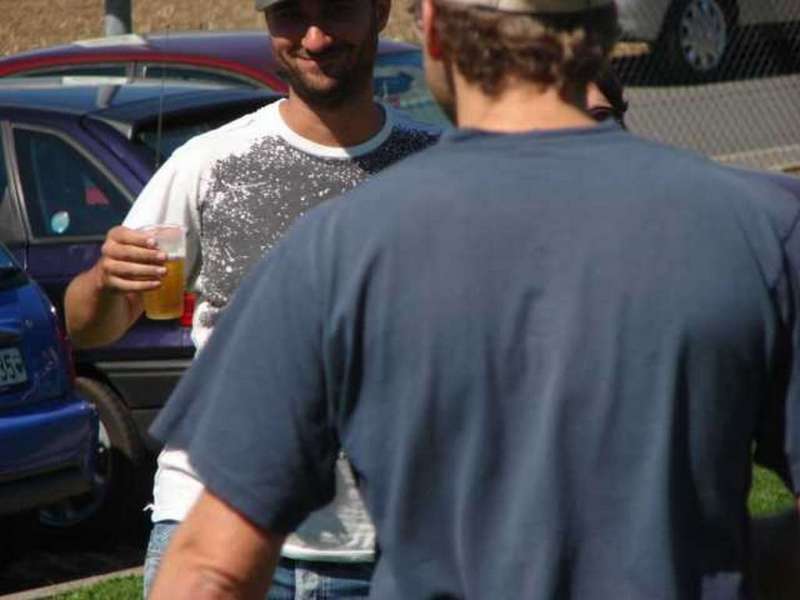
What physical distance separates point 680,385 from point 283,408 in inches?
17.8

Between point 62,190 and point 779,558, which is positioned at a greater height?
point 779,558

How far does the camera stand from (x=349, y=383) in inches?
95.8

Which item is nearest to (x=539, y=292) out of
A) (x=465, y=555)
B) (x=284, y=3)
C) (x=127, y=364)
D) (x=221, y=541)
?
(x=465, y=555)

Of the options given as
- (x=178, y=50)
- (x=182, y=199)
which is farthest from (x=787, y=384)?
(x=178, y=50)

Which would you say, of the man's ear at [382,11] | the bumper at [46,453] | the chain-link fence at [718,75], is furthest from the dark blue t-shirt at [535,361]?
the chain-link fence at [718,75]

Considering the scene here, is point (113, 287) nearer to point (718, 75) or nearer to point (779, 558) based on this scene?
point (779, 558)

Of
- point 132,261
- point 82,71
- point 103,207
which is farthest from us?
point 82,71

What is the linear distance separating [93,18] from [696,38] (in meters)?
A: 6.62

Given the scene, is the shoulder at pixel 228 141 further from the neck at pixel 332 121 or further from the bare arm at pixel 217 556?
the bare arm at pixel 217 556

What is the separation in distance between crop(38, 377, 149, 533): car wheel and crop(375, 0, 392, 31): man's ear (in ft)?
13.2

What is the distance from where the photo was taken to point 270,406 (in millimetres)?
2443

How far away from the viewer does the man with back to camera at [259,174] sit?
3693 mm

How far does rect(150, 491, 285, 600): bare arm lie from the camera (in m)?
2.48

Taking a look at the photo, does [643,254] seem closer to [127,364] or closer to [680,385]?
[680,385]
